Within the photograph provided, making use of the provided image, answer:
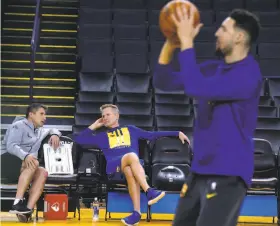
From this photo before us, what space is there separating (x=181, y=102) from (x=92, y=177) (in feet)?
10.5

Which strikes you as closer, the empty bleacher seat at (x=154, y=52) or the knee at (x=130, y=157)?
the knee at (x=130, y=157)

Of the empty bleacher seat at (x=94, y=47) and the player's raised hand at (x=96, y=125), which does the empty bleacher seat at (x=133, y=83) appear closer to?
the empty bleacher seat at (x=94, y=47)

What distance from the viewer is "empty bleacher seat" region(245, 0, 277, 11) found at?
42.1 ft

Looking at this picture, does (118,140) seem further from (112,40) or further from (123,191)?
(112,40)

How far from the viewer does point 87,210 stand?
8.62 metres

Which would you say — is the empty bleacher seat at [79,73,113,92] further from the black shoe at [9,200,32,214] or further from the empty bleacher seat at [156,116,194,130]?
the black shoe at [9,200,32,214]

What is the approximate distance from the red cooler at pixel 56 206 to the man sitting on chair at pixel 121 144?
2.04ft

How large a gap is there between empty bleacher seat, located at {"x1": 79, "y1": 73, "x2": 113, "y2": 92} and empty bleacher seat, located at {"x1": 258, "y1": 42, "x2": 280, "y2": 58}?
2759 millimetres

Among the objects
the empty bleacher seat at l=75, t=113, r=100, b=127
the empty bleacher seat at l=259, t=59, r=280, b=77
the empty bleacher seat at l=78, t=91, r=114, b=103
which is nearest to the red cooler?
the empty bleacher seat at l=75, t=113, r=100, b=127

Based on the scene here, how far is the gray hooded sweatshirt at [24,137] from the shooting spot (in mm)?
7520

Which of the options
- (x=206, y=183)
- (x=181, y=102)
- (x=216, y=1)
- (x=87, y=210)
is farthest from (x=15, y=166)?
(x=206, y=183)

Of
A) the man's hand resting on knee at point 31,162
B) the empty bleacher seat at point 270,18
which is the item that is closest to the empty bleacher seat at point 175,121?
the man's hand resting on knee at point 31,162

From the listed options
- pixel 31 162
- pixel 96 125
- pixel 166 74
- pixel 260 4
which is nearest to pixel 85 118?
pixel 96 125

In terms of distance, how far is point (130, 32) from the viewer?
1198cm
